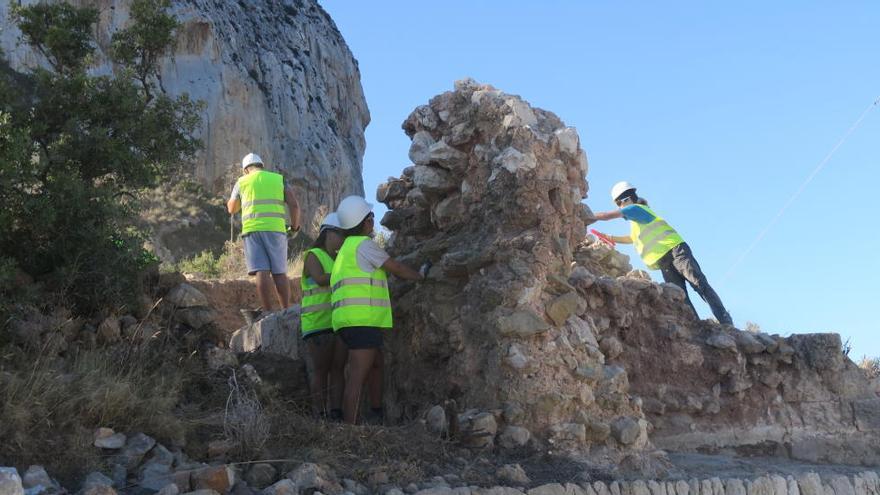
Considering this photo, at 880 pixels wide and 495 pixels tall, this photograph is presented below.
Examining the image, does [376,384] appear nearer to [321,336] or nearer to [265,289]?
[321,336]

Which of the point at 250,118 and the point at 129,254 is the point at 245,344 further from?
the point at 250,118

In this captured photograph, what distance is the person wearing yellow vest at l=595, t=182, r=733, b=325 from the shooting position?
10.2 meters

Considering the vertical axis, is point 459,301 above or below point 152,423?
above

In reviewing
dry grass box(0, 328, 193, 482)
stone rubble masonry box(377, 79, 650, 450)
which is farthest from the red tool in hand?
dry grass box(0, 328, 193, 482)

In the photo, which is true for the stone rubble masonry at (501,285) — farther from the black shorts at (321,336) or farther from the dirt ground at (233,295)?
the dirt ground at (233,295)

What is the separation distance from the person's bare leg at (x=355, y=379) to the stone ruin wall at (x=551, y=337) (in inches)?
23.1

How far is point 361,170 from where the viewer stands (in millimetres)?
29312

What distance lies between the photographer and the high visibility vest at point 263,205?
9.62m

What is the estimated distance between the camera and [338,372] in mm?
7605

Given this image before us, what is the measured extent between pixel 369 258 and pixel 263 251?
8.99 feet

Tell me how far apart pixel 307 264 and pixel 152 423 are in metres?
2.43

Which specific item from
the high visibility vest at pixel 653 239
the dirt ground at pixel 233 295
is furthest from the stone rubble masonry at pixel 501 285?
the dirt ground at pixel 233 295

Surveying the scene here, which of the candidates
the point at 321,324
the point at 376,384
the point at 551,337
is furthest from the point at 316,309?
the point at 551,337

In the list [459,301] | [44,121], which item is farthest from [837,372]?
[44,121]
